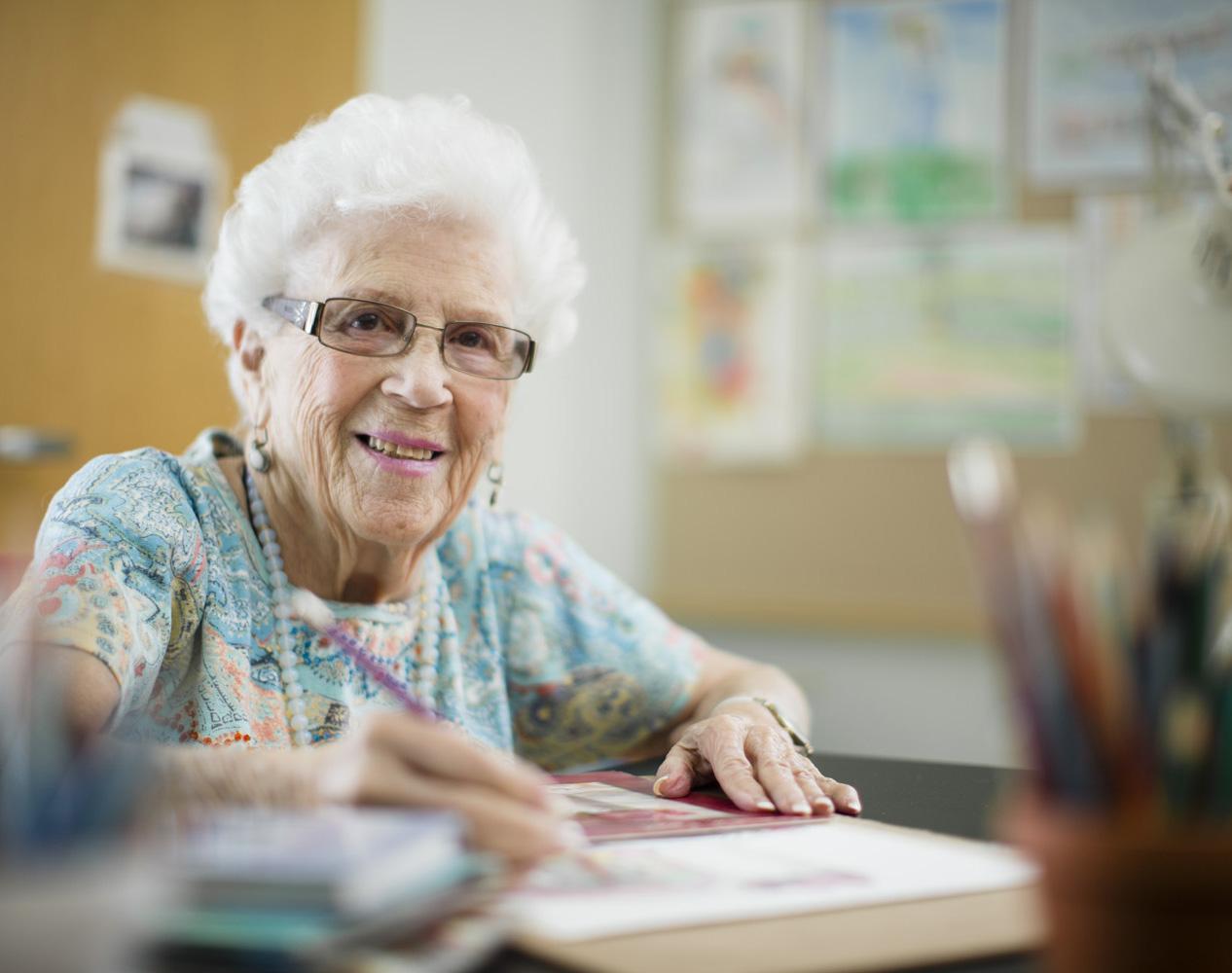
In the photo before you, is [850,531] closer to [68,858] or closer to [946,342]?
[946,342]

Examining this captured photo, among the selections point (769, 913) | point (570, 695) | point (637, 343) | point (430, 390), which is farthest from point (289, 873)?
point (637, 343)

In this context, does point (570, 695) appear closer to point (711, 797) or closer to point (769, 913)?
point (711, 797)

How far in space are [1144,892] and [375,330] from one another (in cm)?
102

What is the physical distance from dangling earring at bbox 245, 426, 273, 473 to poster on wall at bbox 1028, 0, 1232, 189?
2070mm

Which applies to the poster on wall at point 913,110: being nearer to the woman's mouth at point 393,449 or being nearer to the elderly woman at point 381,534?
the elderly woman at point 381,534

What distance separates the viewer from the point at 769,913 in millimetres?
674

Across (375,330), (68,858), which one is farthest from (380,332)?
(68,858)

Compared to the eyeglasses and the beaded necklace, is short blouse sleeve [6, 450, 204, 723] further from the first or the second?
the eyeglasses

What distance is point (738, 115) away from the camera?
311cm

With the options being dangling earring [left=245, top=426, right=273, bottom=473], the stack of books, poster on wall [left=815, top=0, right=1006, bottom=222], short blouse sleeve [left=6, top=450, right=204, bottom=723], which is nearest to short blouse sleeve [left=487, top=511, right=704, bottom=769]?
dangling earring [left=245, top=426, right=273, bottom=473]

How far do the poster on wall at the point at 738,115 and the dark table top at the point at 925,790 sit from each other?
1.95 m

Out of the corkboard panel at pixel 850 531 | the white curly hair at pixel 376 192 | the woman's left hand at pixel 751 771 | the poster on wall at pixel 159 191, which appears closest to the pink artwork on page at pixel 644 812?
the woman's left hand at pixel 751 771

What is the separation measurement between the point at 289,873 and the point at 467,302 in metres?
0.92

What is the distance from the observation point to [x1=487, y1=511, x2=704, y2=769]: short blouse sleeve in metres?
1.52
